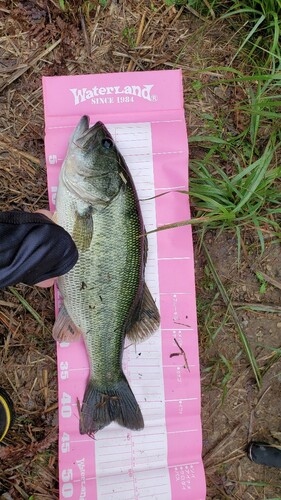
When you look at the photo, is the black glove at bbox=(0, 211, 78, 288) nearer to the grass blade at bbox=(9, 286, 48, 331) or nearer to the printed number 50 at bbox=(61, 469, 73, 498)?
the grass blade at bbox=(9, 286, 48, 331)

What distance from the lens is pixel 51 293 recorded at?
2756 millimetres

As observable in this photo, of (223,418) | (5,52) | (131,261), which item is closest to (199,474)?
(223,418)

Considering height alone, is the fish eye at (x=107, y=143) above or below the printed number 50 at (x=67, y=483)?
above

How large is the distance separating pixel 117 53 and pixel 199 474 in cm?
250

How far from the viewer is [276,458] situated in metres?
2.81

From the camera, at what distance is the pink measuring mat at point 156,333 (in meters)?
2.73

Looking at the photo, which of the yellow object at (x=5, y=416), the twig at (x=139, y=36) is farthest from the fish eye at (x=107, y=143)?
the yellow object at (x=5, y=416)

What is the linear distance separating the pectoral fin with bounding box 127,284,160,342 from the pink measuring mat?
92 mm

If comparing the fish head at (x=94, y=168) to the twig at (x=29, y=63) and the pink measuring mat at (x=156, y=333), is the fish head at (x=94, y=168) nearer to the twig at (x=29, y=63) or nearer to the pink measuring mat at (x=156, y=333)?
the pink measuring mat at (x=156, y=333)

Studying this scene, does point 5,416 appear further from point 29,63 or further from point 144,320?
point 29,63

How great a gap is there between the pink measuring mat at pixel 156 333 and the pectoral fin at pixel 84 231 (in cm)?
38

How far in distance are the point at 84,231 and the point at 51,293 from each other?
1.71 ft

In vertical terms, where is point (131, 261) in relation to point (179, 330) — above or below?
above

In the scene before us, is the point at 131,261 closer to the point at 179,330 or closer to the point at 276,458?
the point at 179,330
